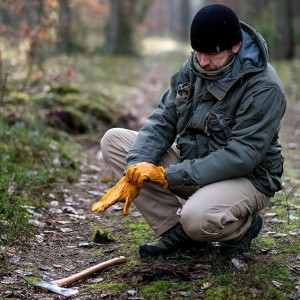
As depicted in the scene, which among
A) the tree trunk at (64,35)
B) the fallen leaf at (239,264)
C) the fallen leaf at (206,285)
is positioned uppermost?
the fallen leaf at (206,285)

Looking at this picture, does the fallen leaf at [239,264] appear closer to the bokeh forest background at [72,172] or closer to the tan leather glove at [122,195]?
the bokeh forest background at [72,172]

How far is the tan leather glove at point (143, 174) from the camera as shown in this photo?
3.67 metres

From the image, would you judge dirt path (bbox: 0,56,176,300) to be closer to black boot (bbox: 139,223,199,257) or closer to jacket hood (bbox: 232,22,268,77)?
black boot (bbox: 139,223,199,257)

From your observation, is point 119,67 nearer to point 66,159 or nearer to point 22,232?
point 66,159

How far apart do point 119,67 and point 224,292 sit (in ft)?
52.8

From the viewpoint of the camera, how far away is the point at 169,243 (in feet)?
13.3

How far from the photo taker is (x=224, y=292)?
330cm

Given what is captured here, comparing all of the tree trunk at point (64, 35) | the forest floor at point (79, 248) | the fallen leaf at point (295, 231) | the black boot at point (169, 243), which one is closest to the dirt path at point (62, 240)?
the forest floor at point (79, 248)

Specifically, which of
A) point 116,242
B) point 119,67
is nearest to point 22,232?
point 116,242

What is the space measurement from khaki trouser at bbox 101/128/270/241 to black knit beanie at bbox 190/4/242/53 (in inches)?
33.5

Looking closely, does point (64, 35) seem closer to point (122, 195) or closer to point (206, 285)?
point (122, 195)

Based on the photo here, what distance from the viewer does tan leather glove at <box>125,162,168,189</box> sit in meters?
3.67

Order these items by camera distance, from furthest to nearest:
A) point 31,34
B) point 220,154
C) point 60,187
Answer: point 31,34, point 60,187, point 220,154

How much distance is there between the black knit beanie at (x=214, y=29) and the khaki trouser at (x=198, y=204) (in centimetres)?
85
